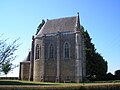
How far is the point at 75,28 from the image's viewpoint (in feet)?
160

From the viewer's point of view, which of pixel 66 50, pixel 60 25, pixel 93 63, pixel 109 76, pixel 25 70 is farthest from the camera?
pixel 93 63

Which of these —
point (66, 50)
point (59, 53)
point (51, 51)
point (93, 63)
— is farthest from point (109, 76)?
point (51, 51)

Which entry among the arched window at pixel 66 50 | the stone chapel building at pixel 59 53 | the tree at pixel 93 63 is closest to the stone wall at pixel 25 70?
the stone chapel building at pixel 59 53

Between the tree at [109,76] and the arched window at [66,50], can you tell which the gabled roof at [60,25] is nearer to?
the arched window at [66,50]

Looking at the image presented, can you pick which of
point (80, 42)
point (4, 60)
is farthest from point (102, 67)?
point (4, 60)

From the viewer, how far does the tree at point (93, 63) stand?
6044 cm

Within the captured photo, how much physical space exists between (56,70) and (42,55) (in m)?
4.85

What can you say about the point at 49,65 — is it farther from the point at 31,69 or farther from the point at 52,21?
the point at 52,21

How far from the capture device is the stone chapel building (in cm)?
4778

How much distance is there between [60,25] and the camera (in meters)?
52.6

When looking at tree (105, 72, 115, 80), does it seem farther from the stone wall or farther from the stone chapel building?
the stone wall

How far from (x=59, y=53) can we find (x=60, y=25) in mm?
7186

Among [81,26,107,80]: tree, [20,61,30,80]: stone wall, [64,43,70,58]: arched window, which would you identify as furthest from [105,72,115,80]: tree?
[20,61,30,80]: stone wall

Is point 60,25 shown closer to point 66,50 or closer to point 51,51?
point 51,51
